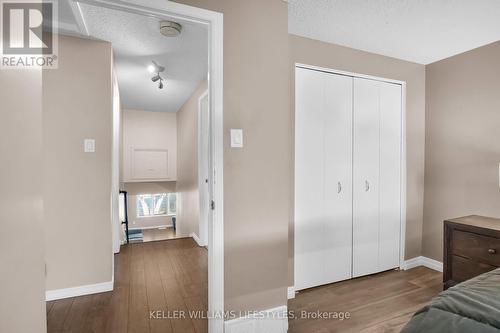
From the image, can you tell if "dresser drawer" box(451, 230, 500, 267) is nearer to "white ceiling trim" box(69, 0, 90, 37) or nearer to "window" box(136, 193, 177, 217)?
"white ceiling trim" box(69, 0, 90, 37)

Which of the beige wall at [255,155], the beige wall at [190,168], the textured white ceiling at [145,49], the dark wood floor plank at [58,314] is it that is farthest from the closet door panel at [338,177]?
the dark wood floor plank at [58,314]

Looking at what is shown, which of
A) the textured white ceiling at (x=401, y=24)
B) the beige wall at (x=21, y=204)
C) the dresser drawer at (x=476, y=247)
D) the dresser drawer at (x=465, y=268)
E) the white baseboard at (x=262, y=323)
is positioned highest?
the textured white ceiling at (x=401, y=24)

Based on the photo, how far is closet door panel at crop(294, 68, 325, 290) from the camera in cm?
245

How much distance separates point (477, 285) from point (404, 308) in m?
1.44

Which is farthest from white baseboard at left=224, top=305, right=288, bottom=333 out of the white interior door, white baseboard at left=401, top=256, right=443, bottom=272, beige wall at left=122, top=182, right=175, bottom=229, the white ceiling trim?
beige wall at left=122, top=182, right=175, bottom=229

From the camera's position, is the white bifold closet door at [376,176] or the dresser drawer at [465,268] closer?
the dresser drawer at [465,268]

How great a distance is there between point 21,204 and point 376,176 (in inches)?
114

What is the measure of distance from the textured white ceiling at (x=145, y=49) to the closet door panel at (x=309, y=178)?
3.54 feet

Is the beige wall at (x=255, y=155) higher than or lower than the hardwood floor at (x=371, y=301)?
higher

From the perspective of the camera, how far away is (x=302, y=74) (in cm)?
245

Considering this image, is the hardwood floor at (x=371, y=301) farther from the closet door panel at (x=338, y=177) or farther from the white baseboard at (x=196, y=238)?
the white baseboard at (x=196, y=238)

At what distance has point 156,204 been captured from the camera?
6.72 meters

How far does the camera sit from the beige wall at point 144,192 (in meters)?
6.37

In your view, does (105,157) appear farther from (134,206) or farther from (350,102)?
(134,206)
